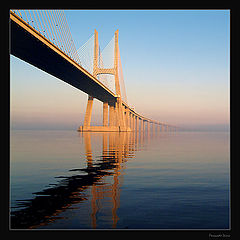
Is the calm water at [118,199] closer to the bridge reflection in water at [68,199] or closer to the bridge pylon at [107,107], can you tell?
the bridge reflection in water at [68,199]

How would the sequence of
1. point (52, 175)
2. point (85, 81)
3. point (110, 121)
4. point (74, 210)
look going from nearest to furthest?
point (74, 210) < point (52, 175) < point (85, 81) < point (110, 121)

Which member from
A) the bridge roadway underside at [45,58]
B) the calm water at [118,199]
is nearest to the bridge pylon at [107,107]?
the bridge roadway underside at [45,58]

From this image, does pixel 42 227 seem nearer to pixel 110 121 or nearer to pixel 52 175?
pixel 52 175

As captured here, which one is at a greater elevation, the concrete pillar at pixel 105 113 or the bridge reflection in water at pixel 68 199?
the concrete pillar at pixel 105 113

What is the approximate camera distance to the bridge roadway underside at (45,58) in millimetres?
35312

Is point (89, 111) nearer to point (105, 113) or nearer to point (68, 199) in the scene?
point (105, 113)

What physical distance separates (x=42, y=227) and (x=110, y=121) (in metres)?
89.6

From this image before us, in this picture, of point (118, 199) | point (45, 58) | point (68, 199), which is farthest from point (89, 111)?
point (118, 199)

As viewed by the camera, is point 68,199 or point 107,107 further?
point 107,107

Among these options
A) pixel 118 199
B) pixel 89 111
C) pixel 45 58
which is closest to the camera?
pixel 118 199

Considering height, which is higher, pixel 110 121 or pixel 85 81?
pixel 85 81

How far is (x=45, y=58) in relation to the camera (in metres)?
45.1
